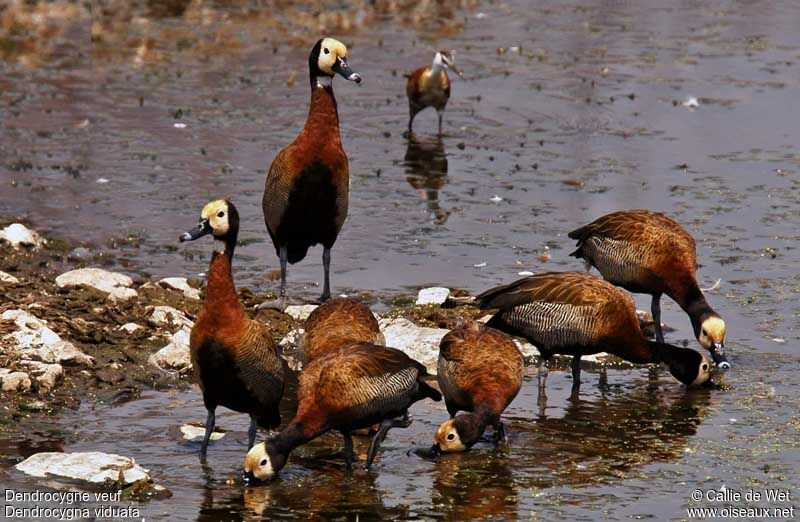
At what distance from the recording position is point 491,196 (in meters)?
16.3

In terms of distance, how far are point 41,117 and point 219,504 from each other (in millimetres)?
11343

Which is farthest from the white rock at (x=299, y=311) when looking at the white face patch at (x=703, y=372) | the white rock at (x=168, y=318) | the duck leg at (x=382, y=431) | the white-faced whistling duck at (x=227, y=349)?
the white face patch at (x=703, y=372)

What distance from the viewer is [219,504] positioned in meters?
8.65

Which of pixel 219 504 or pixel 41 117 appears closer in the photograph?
pixel 219 504

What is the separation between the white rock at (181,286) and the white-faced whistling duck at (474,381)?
9.99 feet

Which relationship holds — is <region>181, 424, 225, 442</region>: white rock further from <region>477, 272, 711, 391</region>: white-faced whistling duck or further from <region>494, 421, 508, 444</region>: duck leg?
<region>477, 272, 711, 391</region>: white-faced whistling duck

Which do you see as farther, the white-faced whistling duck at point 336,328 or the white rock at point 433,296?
Result: the white rock at point 433,296

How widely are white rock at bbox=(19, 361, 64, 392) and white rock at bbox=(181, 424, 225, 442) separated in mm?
1148

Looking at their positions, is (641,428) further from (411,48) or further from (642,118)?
(411,48)

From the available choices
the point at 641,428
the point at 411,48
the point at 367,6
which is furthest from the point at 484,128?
the point at 641,428

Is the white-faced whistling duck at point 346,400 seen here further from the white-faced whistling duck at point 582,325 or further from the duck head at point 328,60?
the duck head at point 328,60

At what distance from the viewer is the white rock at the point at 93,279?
12.3 m

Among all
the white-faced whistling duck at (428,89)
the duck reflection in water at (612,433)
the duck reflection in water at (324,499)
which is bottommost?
the duck reflection in water at (612,433)

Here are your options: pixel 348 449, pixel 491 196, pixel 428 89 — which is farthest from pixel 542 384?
pixel 428 89
